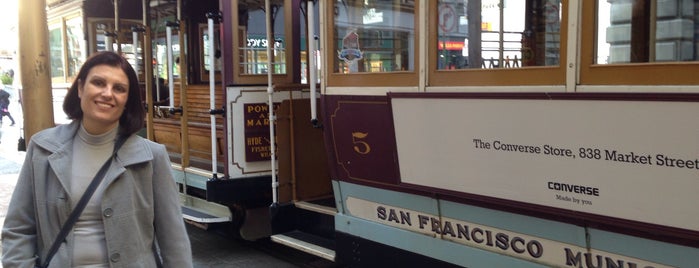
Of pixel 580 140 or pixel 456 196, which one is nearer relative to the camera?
pixel 580 140

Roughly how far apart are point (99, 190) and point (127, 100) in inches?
13.1

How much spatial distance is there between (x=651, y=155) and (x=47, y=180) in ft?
6.90

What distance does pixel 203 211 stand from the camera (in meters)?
5.55

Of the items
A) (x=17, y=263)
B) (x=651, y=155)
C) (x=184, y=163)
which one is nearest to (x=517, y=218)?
(x=651, y=155)

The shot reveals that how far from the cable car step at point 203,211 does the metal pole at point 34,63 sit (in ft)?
5.17

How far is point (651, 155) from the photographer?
7.79ft

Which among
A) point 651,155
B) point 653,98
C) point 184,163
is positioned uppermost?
point 653,98

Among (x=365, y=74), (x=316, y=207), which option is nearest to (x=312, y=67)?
(x=365, y=74)

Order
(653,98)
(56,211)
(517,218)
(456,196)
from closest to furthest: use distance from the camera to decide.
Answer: (56,211) → (653,98) → (517,218) → (456,196)

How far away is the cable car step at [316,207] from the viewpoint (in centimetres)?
432

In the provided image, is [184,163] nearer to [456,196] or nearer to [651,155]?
[456,196]

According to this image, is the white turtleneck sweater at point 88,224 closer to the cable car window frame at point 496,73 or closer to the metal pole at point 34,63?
the cable car window frame at point 496,73

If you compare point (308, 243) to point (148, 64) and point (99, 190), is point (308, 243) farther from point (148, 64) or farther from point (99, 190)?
point (148, 64)

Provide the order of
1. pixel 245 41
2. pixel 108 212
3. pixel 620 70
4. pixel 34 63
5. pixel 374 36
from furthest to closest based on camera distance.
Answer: pixel 245 41 → pixel 34 63 → pixel 374 36 → pixel 620 70 → pixel 108 212
